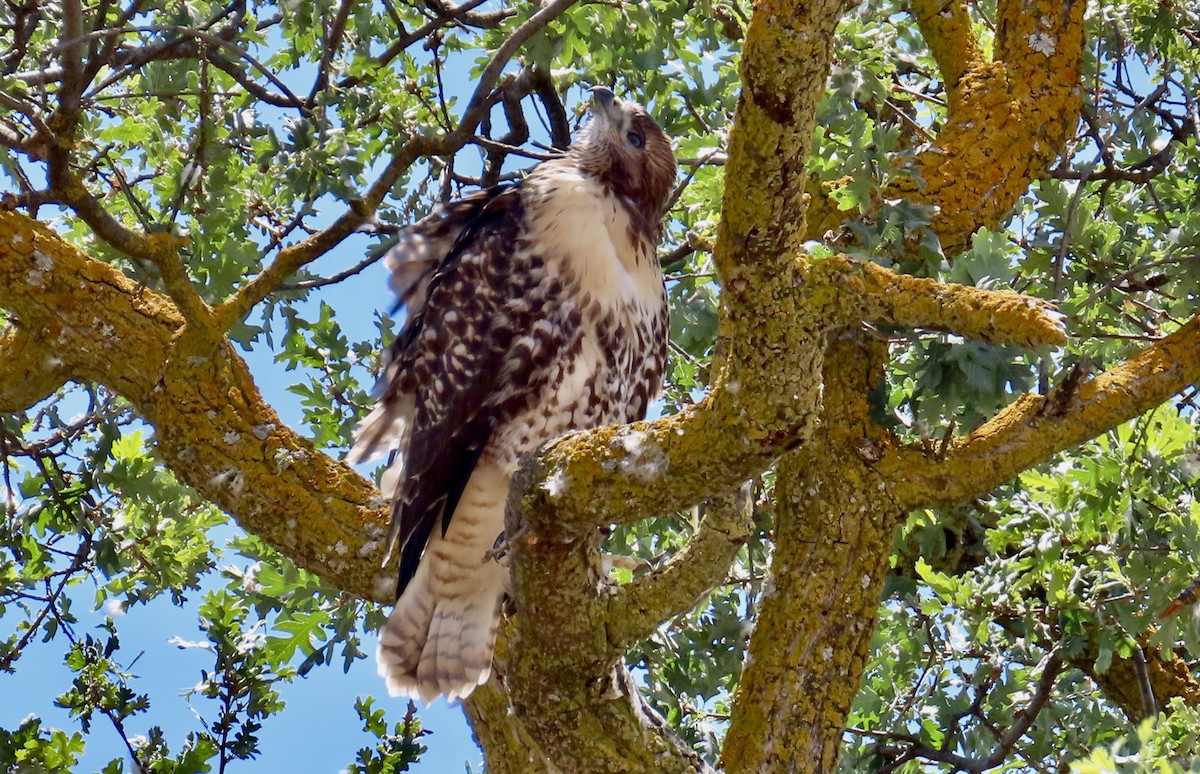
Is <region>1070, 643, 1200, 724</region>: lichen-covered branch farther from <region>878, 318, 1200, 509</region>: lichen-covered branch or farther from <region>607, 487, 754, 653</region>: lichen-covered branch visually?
<region>607, 487, 754, 653</region>: lichen-covered branch

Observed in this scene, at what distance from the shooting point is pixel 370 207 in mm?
3691

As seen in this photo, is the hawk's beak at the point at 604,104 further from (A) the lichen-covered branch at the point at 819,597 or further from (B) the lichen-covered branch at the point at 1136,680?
(B) the lichen-covered branch at the point at 1136,680

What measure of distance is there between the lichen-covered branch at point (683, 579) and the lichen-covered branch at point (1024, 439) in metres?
0.60

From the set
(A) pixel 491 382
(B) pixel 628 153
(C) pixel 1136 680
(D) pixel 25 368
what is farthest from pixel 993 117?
(D) pixel 25 368

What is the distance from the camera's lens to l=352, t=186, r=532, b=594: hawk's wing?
3688mm

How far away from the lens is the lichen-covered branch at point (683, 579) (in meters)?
3.11

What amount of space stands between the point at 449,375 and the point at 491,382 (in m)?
0.14

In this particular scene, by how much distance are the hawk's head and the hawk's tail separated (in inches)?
45.8

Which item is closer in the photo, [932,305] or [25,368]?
[932,305]

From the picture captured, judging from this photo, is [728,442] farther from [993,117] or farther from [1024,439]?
[993,117]

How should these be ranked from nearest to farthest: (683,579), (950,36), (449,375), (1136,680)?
(683,579), (449,375), (950,36), (1136,680)

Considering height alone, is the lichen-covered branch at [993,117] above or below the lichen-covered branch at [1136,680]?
above

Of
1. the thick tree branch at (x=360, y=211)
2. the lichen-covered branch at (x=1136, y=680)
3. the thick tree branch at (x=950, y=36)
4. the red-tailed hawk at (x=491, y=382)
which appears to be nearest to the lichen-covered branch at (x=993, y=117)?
the thick tree branch at (x=950, y=36)

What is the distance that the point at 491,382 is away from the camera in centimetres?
380
